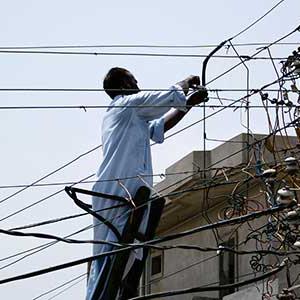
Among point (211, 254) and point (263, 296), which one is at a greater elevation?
point (211, 254)

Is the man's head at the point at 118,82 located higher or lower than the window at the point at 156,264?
lower

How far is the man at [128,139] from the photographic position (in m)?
12.2

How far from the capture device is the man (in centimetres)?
1222

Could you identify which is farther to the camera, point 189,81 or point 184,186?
point 184,186

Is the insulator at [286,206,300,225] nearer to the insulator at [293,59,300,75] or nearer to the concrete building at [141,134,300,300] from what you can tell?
the insulator at [293,59,300,75]

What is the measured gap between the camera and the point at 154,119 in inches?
496

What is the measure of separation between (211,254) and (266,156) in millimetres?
4489

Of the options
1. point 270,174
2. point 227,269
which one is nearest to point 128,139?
point 270,174

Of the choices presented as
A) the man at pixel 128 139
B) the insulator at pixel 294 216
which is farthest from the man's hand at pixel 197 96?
the insulator at pixel 294 216

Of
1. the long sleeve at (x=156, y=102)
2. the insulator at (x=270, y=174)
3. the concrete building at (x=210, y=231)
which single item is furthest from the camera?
the concrete building at (x=210, y=231)

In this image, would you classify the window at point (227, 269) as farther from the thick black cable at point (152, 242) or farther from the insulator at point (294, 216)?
the thick black cable at point (152, 242)

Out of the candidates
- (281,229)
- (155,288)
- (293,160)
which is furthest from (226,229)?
(293,160)

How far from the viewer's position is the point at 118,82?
12789mm

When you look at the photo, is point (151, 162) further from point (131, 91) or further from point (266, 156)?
point (266, 156)
